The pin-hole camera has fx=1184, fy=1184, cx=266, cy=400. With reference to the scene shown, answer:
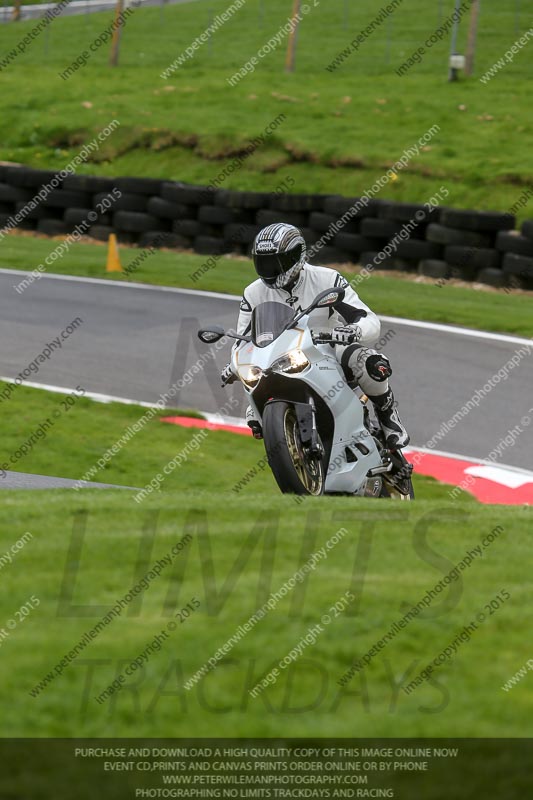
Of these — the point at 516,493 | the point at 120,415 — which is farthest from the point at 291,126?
the point at 516,493

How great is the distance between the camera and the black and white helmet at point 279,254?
23.7 feet

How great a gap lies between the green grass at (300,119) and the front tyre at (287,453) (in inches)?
507

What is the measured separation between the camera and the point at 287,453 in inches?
266

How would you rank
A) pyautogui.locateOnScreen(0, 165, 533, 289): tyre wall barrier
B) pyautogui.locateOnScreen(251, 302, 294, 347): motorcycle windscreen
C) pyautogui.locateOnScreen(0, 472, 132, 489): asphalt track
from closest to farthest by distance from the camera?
pyautogui.locateOnScreen(251, 302, 294, 347): motorcycle windscreen → pyautogui.locateOnScreen(0, 472, 132, 489): asphalt track → pyautogui.locateOnScreen(0, 165, 533, 289): tyre wall barrier

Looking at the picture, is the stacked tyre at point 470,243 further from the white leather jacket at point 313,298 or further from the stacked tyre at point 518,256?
the white leather jacket at point 313,298

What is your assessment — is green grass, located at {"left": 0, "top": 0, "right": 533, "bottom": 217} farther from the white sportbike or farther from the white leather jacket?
the white sportbike

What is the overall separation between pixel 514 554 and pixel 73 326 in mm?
9772

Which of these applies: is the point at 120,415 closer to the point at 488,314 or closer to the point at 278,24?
the point at 488,314

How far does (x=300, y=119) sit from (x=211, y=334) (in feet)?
55.8

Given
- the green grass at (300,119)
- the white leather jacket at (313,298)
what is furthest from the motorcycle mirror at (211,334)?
the green grass at (300,119)

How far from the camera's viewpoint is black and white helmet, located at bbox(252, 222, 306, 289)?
23.7 ft

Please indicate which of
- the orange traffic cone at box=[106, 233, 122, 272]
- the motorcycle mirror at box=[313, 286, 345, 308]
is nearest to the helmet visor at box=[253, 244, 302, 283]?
the motorcycle mirror at box=[313, 286, 345, 308]

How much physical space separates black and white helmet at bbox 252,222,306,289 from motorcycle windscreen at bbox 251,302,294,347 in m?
0.23
